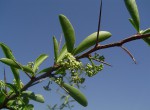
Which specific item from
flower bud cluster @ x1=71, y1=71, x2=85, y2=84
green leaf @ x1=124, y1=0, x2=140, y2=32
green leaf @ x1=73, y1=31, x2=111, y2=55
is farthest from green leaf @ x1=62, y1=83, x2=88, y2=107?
green leaf @ x1=124, y1=0, x2=140, y2=32

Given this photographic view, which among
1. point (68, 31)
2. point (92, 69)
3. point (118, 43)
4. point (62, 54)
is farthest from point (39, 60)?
point (118, 43)

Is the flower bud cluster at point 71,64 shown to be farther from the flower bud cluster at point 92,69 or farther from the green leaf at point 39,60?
the green leaf at point 39,60

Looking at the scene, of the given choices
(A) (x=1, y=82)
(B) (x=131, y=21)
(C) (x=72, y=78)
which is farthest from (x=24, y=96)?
(B) (x=131, y=21)

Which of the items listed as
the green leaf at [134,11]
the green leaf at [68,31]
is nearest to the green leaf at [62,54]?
the green leaf at [68,31]

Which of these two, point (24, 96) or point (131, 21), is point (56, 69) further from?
point (131, 21)

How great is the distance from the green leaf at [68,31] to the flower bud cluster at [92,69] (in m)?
0.21

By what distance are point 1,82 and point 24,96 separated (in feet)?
0.73

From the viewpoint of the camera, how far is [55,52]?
213 cm

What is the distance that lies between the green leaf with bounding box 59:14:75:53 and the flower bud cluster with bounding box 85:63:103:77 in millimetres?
210

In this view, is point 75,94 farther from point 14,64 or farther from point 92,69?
point 14,64

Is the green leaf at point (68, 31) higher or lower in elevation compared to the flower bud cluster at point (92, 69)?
higher

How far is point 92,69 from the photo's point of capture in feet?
6.44

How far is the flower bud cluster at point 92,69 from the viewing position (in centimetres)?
194

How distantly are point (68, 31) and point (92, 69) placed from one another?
335 mm
